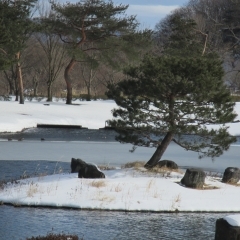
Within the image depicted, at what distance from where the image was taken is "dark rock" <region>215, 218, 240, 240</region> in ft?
34.8

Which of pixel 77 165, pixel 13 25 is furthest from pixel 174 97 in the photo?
pixel 13 25

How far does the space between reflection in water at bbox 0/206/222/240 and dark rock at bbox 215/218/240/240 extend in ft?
4.43

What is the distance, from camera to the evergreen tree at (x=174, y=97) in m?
17.7

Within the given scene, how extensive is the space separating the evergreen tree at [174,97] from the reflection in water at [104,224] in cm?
424

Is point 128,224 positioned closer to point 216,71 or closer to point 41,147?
point 216,71

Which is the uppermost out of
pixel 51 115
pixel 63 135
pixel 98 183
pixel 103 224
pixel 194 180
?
pixel 51 115

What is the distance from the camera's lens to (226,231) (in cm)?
1075

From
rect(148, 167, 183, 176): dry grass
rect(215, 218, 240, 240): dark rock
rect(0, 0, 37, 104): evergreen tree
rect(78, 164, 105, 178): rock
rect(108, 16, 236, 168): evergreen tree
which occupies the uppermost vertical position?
rect(0, 0, 37, 104): evergreen tree

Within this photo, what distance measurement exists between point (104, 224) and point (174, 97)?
632 cm

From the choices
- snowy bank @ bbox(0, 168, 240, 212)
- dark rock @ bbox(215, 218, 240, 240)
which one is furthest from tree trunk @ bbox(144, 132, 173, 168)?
dark rock @ bbox(215, 218, 240, 240)

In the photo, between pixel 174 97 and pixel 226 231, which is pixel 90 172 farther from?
pixel 226 231

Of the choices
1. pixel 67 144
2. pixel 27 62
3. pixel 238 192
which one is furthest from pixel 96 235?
pixel 27 62

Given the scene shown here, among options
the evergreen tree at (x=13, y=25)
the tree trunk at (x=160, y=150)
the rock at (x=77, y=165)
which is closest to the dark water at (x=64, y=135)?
the evergreen tree at (x=13, y=25)

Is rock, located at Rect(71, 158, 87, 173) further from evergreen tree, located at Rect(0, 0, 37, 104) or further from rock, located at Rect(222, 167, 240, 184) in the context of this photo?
evergreen tree, located at Rect(0, 0, 37, 104)
